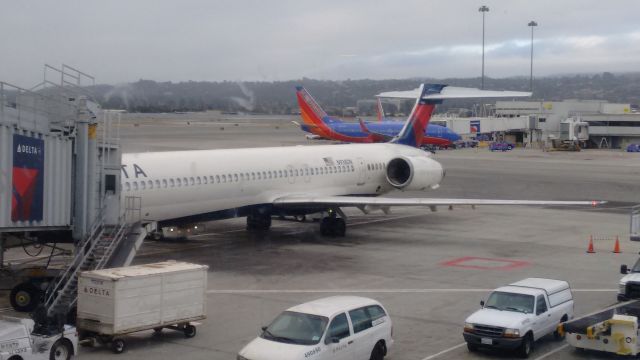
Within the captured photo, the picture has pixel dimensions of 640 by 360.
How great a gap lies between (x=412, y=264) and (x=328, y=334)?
42.6 feet

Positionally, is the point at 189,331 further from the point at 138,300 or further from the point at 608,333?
the point at 608,333

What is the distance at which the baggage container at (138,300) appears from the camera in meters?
17.0

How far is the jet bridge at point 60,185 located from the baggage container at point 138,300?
86 cm

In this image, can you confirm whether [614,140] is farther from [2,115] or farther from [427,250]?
[2,115]

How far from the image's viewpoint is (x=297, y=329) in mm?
15398

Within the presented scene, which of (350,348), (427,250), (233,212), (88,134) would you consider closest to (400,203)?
(427,250)

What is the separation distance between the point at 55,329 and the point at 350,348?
5.54m

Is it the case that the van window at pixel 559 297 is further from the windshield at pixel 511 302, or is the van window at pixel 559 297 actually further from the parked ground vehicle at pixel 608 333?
the parked ground vehicle at pixel 608 333

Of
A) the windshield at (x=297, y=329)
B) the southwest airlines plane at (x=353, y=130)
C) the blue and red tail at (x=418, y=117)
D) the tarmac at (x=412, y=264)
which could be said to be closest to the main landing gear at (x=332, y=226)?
the tarmac at (x=412, y=264)

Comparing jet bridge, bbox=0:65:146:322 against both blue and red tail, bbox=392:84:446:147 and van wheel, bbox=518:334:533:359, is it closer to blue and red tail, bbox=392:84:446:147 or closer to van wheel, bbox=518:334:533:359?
van wheel, bbox=518:334:533:359

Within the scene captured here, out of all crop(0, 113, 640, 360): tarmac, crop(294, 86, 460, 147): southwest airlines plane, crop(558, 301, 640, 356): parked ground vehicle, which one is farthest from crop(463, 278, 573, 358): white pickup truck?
crop(294, 86, 460, 147): southwest airlines plane

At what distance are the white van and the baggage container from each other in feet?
9.77

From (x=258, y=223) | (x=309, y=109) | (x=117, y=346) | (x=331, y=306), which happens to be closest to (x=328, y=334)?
(x=331, y=306)

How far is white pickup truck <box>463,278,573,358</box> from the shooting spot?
16.7 m
